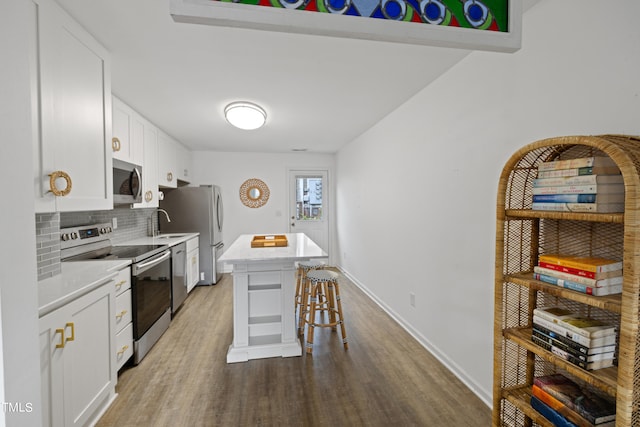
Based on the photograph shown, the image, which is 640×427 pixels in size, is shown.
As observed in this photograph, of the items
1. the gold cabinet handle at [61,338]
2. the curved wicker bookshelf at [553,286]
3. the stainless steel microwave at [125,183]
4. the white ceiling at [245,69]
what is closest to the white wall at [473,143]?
the curved wicker bookshelf at [553,286]

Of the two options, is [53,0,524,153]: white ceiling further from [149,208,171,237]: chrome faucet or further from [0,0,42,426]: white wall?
[149,208,171,237]: chrome faucet

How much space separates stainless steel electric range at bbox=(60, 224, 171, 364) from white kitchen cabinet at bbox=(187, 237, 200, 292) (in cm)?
93

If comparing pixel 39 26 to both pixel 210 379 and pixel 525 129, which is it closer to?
pixel 210 379

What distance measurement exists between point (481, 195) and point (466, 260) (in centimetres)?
48

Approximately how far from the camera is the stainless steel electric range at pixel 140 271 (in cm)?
239

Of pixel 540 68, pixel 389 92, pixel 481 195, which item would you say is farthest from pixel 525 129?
pixel 389 92

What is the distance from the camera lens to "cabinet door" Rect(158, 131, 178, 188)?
3.91 meters

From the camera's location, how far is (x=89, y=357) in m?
1.67

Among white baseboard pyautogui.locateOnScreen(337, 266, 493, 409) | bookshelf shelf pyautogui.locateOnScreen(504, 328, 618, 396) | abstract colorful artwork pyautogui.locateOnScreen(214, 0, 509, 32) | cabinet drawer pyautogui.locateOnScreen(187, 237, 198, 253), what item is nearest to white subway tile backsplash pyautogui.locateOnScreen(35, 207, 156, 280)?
cabinet drawer pyautogui.locateOnScreen(187, 237, 198, 253)

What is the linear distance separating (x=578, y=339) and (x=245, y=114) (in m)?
2.83

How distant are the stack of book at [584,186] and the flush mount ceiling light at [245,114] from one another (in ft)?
7.94

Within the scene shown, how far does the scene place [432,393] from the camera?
2.02m

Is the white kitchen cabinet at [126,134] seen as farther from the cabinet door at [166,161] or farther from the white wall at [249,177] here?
the white wall at [249,177]

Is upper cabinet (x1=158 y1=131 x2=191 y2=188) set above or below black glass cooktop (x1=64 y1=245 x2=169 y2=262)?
above
